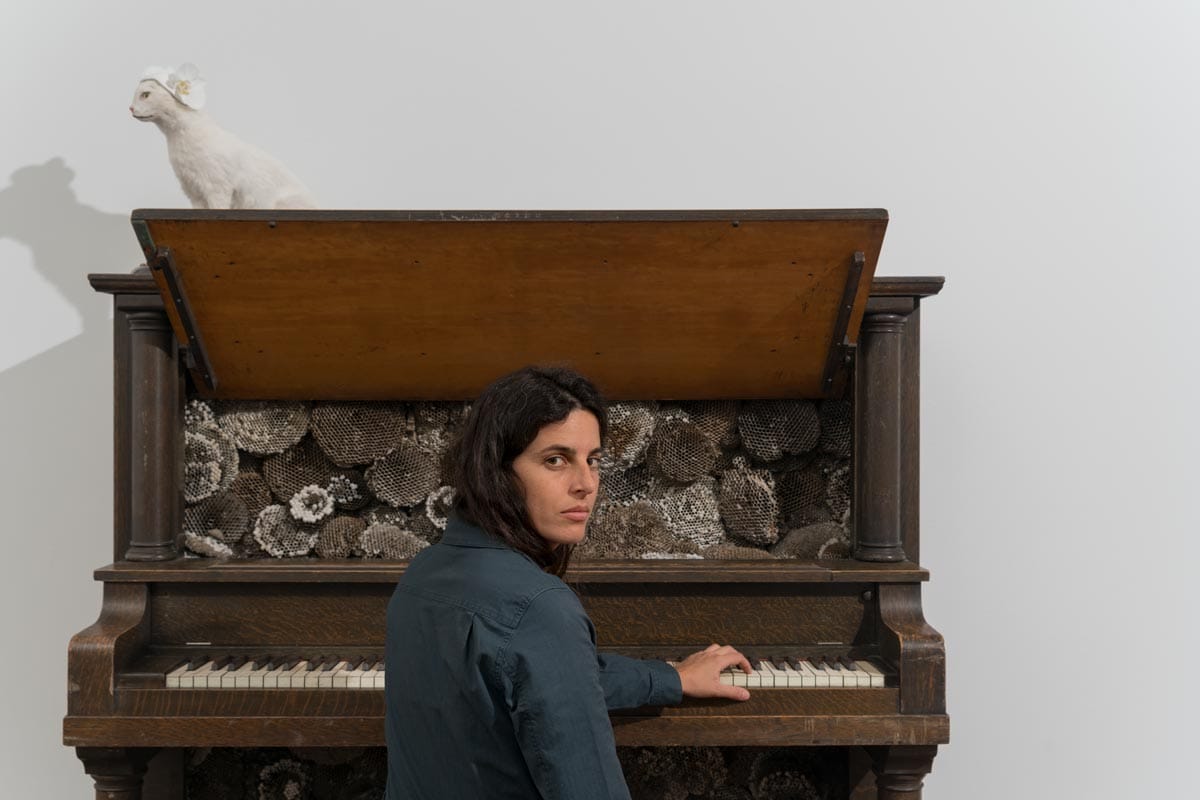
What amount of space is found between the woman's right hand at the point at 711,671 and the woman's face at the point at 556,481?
74 cm

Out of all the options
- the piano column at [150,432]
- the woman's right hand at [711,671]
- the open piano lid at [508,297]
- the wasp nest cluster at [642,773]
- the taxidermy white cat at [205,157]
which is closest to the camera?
the woman's right hand at [711,671]

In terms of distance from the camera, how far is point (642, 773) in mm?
2521

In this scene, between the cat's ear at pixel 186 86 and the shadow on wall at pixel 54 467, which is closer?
the cat's ear at pixel 186 86

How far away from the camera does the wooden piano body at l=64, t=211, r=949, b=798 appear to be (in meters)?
2.03

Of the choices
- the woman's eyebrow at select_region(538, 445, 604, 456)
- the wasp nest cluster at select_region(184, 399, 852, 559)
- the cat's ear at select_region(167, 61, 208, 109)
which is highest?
the cat's ear at select_region(167, 61, 208, 109)

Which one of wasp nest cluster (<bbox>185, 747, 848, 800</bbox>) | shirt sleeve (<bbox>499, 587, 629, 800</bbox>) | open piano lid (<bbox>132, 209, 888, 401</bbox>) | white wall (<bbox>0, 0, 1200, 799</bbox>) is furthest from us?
white wall (<bbox>0, 0, 1200, 799</bbox>)

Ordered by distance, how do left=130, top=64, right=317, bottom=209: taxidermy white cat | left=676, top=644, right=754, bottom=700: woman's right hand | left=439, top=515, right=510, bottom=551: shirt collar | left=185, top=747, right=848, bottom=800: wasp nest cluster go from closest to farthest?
1. left=439, top=515, right=510, bottom=551: shirt collar
2. left=676, top=644, right=754, bottom=700: woman's right hand
3. left=130, top=64, right=317, bottom=209: taxidermy white cat
4. left=185, top=747, right=848, bottom=800: wasp nest cluster

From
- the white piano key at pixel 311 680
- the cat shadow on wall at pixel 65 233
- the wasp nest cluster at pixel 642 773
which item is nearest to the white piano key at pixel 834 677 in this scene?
the wasp nest cluster at pixel 642 773

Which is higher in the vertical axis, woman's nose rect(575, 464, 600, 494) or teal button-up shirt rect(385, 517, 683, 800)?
woman's nose rect(575, 464, 600, 494)

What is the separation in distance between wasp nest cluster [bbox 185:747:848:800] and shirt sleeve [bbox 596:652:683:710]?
0.64 meters

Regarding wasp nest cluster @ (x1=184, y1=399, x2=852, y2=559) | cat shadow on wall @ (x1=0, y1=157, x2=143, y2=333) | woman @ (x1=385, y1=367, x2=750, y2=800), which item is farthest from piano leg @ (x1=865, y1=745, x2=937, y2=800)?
cat shadow on wall @ (x1=0, y1=157, x2=143, y2=333)

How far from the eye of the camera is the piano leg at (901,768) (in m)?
2.08

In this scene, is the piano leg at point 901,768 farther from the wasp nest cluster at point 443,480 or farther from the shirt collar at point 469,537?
the shirt collar at point 469,537

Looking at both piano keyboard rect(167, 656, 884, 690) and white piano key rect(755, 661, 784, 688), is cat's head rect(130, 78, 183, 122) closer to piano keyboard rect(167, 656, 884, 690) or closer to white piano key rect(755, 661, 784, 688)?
piano keyboard rect(167, 656, 884, 690)
